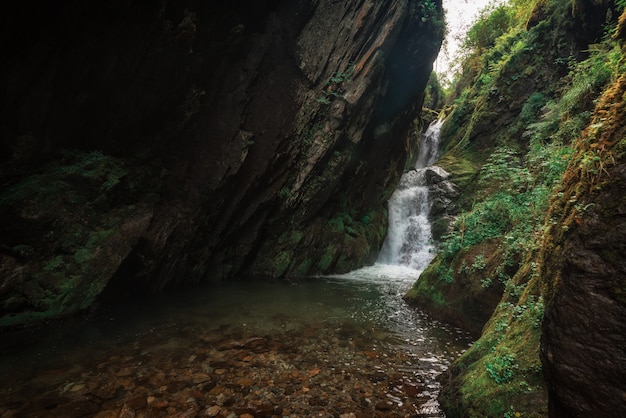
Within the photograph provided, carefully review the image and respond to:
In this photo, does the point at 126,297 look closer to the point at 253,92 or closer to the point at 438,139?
the point at 253,92

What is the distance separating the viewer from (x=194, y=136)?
8.75 meters

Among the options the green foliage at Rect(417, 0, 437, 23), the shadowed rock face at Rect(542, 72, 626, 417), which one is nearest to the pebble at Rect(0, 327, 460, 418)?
the shadowed rock face at Rect(542, 72, 626, 417)

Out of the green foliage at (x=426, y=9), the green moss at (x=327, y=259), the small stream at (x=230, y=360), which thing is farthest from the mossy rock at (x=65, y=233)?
the green foliage at (x=426, y=9)

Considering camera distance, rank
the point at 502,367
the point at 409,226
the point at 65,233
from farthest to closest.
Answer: the point at 409,226 → the point at 65,233 → the point at 502,367

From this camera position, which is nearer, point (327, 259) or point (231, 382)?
point (231, 382)

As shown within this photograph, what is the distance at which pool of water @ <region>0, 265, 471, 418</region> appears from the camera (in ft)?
11.1

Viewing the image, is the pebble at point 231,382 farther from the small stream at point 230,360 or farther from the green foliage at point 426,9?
the green foliage at point 426,9

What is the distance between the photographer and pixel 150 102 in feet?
24.4

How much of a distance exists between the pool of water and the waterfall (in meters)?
7.35

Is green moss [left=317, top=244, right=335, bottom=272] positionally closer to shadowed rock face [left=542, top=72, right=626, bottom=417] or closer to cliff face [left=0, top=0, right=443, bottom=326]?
cliff face [left=0, top=0, right=443, bottom=326]

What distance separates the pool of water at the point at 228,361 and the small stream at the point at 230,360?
0.02m

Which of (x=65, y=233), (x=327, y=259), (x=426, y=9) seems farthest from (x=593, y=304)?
(x=426, y=9)

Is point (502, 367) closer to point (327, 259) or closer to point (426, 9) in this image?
point (327, 259)

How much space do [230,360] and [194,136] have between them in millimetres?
6530
